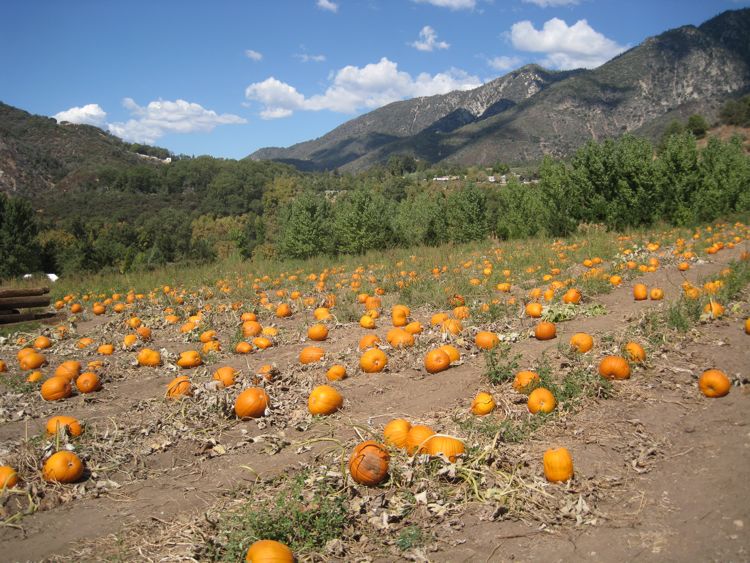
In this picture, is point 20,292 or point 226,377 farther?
point 20,292

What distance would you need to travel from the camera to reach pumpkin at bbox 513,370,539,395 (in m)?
4.73

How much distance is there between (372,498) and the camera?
3.54m

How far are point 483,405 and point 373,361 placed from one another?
1.89 m

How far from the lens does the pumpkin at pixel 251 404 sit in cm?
511

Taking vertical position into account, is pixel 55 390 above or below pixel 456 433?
above

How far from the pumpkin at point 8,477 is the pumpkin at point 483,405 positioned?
407 centimetres

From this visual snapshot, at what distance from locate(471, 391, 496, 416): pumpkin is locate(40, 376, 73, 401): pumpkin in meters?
5.37

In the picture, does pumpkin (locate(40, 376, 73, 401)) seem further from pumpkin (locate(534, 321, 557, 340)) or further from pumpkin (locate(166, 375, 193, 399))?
pumpkin (locate(534, 321, 557, 340))

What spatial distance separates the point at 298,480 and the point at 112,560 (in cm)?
127

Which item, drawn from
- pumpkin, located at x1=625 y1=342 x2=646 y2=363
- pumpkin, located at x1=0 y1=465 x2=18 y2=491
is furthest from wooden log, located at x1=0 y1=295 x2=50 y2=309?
pumpkin, located at x1=625 y1=342 x2=646 y2=363

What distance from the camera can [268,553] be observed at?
284 centimetres

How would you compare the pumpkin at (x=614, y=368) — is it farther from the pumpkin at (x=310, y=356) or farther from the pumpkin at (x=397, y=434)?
the pumpkin at (x=310, y=356)

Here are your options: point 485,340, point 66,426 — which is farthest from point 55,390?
point 485,340

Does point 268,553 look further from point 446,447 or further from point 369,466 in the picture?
point 446,447
